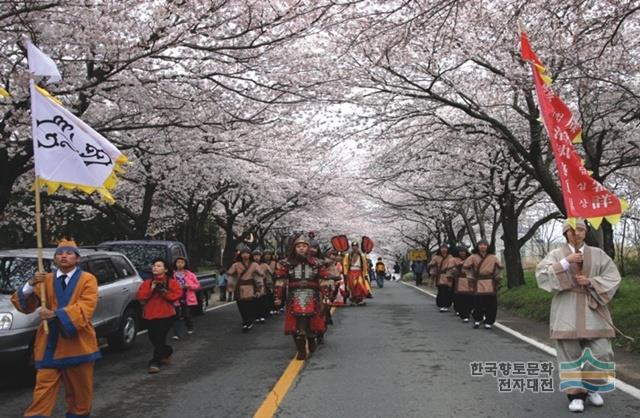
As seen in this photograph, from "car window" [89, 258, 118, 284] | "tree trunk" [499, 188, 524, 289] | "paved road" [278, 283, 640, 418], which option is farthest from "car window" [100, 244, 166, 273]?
"tree trunk" [499, 188, 524, 289]

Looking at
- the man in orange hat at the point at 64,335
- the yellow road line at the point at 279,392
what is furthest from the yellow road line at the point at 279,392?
the man in orange hat at the point at 64,335

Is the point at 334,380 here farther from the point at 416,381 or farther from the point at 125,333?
the point at 125,333

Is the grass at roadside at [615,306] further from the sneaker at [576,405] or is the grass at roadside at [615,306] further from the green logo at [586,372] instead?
the sneaker at [576,405]

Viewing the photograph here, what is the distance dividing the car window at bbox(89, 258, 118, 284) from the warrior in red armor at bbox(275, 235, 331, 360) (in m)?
2.65

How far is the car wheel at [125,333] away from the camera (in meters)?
9.86

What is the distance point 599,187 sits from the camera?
6.00 m

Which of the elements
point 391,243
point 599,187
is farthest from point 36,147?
point 391,243

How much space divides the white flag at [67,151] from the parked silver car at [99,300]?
6.45 ft

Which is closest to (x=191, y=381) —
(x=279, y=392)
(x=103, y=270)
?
(x=279, y=392)

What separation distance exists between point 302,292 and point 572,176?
4.01 m

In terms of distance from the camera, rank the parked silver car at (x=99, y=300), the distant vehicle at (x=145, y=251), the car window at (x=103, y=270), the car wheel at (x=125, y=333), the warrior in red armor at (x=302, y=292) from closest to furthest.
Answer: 1. the parked silver car at (x=99, y=300)
2. the warrior in red armor at (x=302, y=292)
3. the car window at (x=103, y=270)
4. the car wheel at (x=125, y=333)
5. the distant vehicle at (x=145, y=251)

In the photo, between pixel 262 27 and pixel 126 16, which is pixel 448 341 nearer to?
pixel 262 27

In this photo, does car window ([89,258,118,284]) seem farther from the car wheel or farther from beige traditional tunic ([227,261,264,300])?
beige traditional tunic ([227,261,264,300])

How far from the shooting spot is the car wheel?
9859 millimetres
